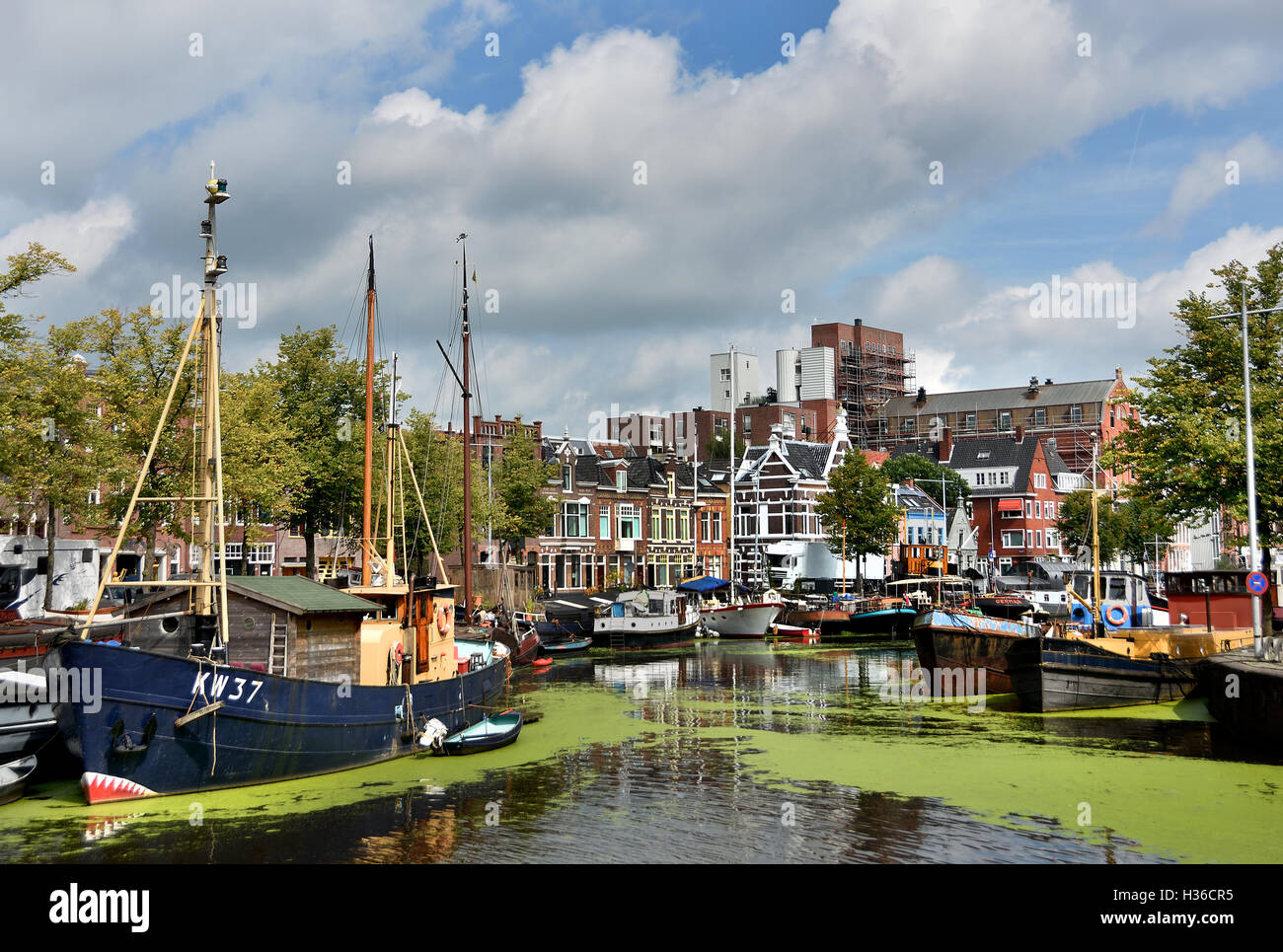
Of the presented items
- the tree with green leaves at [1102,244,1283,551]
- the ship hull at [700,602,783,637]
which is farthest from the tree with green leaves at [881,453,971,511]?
the tree with green leaves at [1102,244,1283,551]

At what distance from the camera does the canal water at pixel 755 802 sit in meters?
19.6

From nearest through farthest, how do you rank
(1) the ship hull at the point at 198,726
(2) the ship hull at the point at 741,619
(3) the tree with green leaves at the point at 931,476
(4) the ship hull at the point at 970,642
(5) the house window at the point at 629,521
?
(1) the ship hull at the point at 198,726 → (4) the ship hull at the point at 970,642 → (2) the ship hull at the point at 741,619 → (5) the house window at the point at 629,521 → (3) the tree with green leaves at the point at 931,476

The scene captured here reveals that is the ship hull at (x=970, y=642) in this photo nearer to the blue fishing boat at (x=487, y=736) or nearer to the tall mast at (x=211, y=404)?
the blue fishing boat at (x=487, y=736)

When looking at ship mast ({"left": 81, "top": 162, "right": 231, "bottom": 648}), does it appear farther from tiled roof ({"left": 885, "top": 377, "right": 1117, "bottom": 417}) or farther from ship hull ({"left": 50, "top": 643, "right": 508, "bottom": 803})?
tiled roof ({"left": 885, "top": 377, "right": 1117, "bottom": 417})

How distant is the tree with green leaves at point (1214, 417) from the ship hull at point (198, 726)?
33.2 meters

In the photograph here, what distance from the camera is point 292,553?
8125cm

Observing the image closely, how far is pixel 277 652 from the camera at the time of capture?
26062 mm

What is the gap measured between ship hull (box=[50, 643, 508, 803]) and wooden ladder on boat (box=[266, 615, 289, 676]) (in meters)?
1.51

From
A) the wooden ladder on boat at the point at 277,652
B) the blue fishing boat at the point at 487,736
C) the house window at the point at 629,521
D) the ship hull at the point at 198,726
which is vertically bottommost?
the blue fishing boat at the point at 487,736

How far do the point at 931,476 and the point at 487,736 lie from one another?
99.1m

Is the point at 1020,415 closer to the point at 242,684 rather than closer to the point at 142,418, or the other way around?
the point at 142,418

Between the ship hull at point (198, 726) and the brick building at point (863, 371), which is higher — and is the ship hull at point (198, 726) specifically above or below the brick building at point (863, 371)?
below

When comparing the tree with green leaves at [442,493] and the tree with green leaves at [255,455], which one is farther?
the tree with green leaves at [442,493]

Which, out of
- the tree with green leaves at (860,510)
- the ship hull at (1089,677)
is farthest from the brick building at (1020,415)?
the ship hull at (1089,677)
